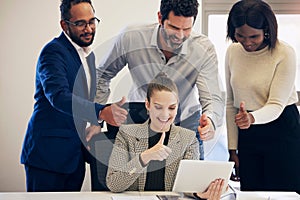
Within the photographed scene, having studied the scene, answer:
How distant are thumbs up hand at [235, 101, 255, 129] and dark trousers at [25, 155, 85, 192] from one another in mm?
886

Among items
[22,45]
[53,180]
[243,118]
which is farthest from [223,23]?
[53,180]

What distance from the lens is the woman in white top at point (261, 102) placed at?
2.61m

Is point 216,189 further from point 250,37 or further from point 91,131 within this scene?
point 250,37

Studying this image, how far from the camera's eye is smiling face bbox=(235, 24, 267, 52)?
2594 millimetres

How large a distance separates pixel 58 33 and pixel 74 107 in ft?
1.40

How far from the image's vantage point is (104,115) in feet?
8.15

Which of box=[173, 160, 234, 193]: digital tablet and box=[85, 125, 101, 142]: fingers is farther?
box=[85, 125, 101, 142]: fingers

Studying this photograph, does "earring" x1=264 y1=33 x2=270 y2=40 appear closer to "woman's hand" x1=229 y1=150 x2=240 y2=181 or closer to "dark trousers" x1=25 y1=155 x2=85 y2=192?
"woman's hand" x1=229 y1=150 x2=240 y2=181

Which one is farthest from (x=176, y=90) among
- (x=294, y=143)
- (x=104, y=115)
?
(x=294, y=143)

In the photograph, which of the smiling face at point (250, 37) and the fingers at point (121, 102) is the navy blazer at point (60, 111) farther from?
the smiling face at point (250, 37)

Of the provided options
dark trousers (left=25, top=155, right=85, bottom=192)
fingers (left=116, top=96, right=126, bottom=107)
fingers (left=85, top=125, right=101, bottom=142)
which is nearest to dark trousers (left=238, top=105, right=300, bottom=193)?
fingers (left=116, top=96, right=126, bottom=107)

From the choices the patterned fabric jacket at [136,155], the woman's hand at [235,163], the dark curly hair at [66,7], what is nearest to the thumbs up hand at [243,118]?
the woman's hand at [235,163]

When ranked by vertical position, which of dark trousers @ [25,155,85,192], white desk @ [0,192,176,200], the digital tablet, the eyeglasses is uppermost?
the eyeglasses

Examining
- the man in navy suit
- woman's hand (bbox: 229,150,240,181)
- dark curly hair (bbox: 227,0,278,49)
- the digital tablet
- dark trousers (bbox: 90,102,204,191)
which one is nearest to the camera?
the digital tablet
